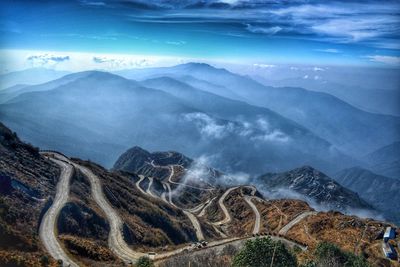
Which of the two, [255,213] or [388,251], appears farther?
[255,213]

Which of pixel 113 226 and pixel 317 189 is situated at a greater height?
pixel 113 226

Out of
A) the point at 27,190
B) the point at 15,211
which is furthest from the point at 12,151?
the point at 15,211

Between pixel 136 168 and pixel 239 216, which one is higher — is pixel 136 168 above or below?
below

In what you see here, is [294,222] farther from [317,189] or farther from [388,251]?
[317,189]

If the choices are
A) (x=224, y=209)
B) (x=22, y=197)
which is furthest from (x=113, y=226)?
(x=224, y=209)

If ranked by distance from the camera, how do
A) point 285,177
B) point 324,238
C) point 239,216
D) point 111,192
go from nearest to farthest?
point 324,238 < point 111,192 < point 239,216 < point 285,177

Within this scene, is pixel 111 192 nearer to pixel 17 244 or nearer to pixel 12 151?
pixel 12 151
